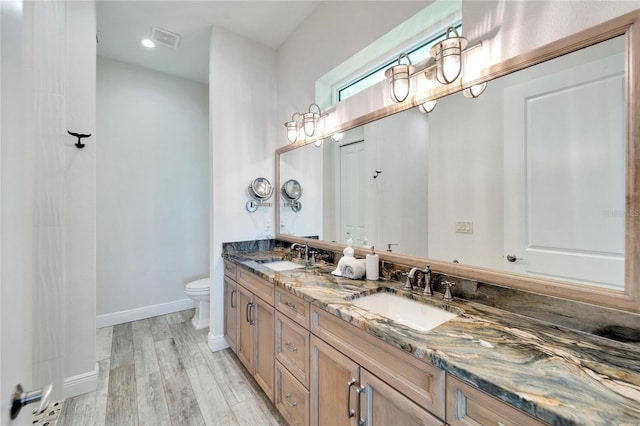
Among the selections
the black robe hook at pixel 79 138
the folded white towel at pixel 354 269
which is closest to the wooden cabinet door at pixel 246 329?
the folded white towel at pixel 354 269

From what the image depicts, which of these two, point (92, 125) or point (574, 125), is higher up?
point (92, 125)

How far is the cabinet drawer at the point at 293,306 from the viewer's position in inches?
55.3

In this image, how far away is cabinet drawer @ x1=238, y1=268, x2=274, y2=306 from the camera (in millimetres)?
1755

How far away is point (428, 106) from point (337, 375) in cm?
143

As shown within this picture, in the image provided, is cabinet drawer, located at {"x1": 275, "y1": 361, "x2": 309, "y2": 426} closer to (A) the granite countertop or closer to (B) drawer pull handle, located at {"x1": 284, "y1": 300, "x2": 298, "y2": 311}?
(B) drawer pull handle, located at {"x1": 284, "y1": 300, "x2": 298, "y2": 311}

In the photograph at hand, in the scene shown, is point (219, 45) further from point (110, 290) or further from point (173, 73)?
point (110, 290)

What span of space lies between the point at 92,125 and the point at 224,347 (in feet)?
6.96

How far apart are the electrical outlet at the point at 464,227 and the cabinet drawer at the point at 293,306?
0.86 m

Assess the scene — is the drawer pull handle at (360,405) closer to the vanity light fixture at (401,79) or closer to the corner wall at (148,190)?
the vanity light fixture at (401,79)

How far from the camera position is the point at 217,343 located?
2.51 meters

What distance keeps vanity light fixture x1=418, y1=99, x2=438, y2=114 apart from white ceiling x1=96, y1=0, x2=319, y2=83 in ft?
4.97

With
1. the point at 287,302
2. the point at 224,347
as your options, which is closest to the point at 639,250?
the point at 287,302

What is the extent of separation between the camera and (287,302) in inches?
61.7

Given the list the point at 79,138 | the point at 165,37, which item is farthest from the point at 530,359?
the point at 165,37
